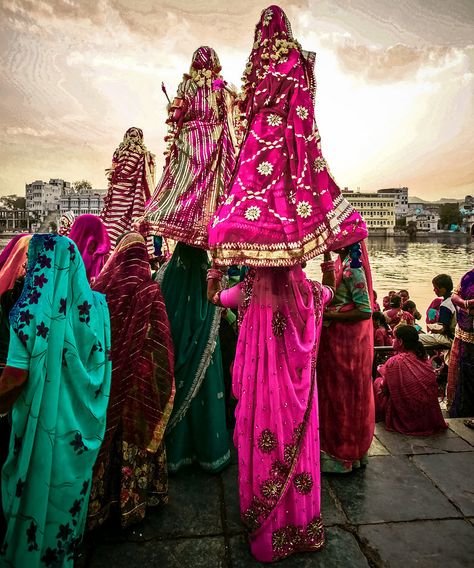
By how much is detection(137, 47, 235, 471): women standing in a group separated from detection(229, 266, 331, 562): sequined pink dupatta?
2.74ft

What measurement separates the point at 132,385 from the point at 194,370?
2.34 feet

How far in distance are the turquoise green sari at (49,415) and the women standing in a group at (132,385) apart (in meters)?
0.45

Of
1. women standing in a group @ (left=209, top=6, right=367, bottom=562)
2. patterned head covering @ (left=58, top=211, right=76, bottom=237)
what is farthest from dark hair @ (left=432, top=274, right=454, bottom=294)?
patterned head covering @ (left=58, top=211, right=76, bottom=237)

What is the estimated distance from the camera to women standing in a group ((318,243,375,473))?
10.2ft

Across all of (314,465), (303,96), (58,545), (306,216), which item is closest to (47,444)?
(58,545)

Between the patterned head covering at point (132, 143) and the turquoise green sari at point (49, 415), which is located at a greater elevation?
the patterned head covering at point (132, 143)

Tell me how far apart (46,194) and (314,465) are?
11143 centimetres

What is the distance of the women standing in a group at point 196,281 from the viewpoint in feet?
10.1

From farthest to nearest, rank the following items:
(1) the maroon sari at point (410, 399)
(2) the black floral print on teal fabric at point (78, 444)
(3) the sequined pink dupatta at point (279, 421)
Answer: (1) the maroon sari at point (410, 399) → (3) the sequined pink dupatta at point (279, 421) → (2) the black floral print on teal fabric at point (78, 444)

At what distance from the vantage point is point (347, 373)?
3195 millimetres

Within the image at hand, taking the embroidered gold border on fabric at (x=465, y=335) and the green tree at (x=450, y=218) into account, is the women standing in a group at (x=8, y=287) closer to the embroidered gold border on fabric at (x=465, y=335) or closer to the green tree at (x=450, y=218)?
the embroidered gold border on fabric at (x=465, y=335)

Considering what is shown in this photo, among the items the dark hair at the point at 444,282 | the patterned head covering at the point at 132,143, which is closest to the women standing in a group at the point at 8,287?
the patterned head covering at the point at 132,143

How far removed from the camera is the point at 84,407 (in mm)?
1999

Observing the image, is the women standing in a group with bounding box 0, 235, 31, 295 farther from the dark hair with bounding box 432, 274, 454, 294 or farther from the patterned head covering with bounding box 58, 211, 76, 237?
the dark hair with bounding box 432, 274, 454, 294
